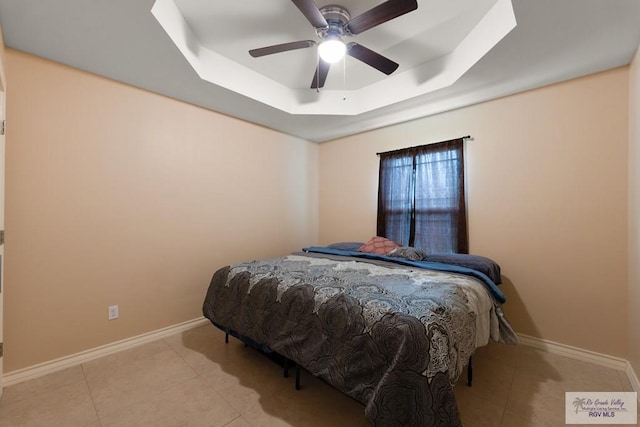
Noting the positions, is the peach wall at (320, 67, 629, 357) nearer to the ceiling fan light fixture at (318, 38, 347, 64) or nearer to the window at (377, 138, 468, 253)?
the window at (377, 138, 468, 253)

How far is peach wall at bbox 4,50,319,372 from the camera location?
Result: 6.46 feet

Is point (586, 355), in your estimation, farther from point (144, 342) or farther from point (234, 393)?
point (144, 342)

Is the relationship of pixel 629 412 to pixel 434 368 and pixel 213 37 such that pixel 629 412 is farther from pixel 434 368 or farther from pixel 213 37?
pixel 213 37

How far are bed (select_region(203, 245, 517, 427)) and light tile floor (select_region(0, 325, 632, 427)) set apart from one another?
0.30 m

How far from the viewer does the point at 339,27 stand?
6.21 ft

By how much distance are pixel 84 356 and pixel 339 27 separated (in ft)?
10.4

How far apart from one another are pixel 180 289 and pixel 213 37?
2356 mm

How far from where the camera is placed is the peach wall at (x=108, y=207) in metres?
1.97

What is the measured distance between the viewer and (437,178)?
3.05 meters

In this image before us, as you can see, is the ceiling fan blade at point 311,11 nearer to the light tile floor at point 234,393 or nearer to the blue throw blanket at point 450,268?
the blue throw blanket at point 450,268

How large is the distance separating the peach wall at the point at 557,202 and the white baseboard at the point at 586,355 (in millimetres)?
44

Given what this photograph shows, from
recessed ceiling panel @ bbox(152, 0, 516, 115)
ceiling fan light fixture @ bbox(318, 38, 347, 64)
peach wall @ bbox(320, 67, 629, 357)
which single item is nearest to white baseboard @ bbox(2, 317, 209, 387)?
recessed ceiling panel @ bbox(152, 0, 516, 115)

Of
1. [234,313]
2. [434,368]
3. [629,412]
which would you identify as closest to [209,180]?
[234,313]

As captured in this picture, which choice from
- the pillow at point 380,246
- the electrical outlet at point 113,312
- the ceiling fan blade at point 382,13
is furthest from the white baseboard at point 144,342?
the ceiling fan blade at point 382,13
